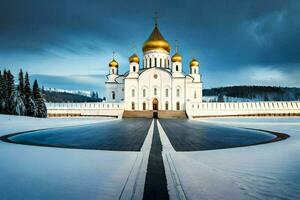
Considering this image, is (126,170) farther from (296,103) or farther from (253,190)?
(296,103)

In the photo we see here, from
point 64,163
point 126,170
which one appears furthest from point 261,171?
point 64,163

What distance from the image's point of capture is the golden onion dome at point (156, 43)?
57344 millimetres

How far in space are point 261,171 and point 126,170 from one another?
2.51 meters

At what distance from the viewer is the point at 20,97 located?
42812mm

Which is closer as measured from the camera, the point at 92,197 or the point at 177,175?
the point at 92,197

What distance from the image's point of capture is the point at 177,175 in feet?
13.2

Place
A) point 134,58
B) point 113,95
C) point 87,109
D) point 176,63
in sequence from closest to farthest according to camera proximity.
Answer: point 87,109, point 176,63, point 134,58, point 113,95

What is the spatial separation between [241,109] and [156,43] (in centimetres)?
2553

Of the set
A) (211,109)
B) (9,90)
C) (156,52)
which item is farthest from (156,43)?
(9,90)

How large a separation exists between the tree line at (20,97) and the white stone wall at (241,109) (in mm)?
30657

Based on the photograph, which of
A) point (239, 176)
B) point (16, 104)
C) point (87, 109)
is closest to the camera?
point (239, 176)

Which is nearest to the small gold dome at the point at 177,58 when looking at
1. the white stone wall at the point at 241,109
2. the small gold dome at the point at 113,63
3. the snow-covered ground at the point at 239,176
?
the white stone wall at the point at 241,109

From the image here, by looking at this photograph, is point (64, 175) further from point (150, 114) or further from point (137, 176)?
point (150, 114)

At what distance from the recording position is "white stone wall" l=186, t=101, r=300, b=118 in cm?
4850
